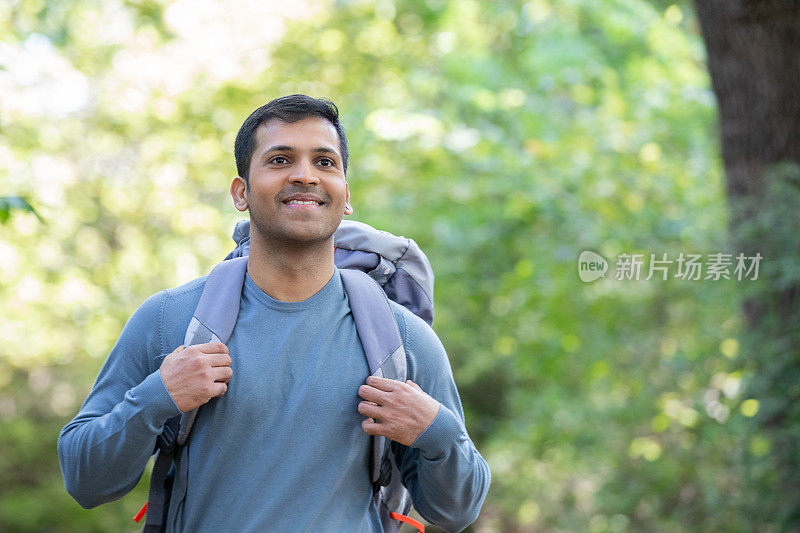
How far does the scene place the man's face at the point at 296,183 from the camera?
6.37ft

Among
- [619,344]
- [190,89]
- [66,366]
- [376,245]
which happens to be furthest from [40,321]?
[376,245]

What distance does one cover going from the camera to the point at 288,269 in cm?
200

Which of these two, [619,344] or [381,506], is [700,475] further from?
[381,506]

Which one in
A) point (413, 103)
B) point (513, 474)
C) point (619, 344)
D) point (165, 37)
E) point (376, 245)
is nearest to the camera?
point (376, 245)

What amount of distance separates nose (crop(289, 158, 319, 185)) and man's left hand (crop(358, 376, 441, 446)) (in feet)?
1.56

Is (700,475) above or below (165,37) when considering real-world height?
below

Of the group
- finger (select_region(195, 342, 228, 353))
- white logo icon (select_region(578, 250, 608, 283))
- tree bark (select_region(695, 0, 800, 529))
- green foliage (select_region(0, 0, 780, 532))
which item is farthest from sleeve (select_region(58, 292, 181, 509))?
white logo icon (select_region(578, 250, 608, 283))

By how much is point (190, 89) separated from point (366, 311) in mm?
8542

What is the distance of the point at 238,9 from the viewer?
388 inches

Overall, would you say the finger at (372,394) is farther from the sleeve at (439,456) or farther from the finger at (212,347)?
the finger at (212,347)

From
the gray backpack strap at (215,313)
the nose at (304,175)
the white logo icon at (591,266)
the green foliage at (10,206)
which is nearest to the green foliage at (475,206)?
the white logo icon at (591,266)

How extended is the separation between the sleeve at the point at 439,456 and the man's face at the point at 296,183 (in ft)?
1.12

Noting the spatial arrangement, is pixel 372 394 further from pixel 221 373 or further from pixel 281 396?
pixel 221 373

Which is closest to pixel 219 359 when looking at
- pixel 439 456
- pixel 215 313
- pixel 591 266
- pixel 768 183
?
pixel 215 313
